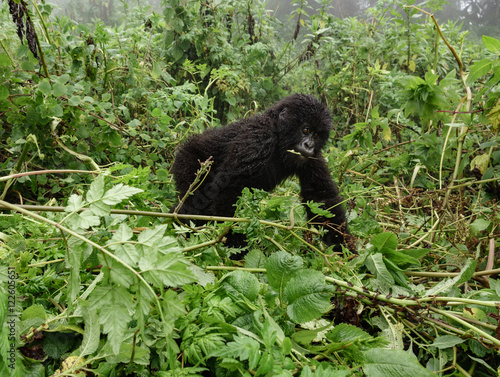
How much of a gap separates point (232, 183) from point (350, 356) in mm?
1417

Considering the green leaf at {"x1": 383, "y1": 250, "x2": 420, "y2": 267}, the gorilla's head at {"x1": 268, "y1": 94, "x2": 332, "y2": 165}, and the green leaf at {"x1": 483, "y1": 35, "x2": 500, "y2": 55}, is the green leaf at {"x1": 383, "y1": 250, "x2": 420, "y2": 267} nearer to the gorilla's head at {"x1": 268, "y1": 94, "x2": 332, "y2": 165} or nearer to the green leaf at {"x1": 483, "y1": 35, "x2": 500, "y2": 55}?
the green leaf at {"x1": 483, "y1": 35, "x2": 500, "y2": 55}

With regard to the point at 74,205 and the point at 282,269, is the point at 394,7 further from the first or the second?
the point at 74,205

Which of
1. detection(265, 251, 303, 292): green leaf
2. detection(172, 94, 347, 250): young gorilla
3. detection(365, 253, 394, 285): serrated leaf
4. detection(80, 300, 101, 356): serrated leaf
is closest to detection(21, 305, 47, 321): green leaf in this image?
detection(80, 300, 101, 356): serrated leaf

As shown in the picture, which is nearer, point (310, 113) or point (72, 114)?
point (72, 114)

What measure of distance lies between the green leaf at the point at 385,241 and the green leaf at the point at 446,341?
326 mm

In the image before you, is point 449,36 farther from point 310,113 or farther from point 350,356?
point 350,356

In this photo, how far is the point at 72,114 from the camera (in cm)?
220

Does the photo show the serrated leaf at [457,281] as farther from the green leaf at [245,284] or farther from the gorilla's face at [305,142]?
the gorilla's face at [305,142]

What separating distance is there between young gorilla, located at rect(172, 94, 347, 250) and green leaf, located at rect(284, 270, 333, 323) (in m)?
1.24

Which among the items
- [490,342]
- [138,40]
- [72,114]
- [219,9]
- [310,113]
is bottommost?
[490,342]

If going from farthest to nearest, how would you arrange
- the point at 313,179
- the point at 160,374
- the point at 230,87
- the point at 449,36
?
the point at 449,36
the point at 230,87
the point at 313,179
the point at 160,374

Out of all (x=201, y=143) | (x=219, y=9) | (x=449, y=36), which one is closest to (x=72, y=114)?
(x=201, y=143)

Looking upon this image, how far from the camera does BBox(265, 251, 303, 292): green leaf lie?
1016 mm

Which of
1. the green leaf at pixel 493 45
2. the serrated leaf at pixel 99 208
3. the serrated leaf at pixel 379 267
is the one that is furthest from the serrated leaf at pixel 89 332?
the green leaf at pixel 493 45
